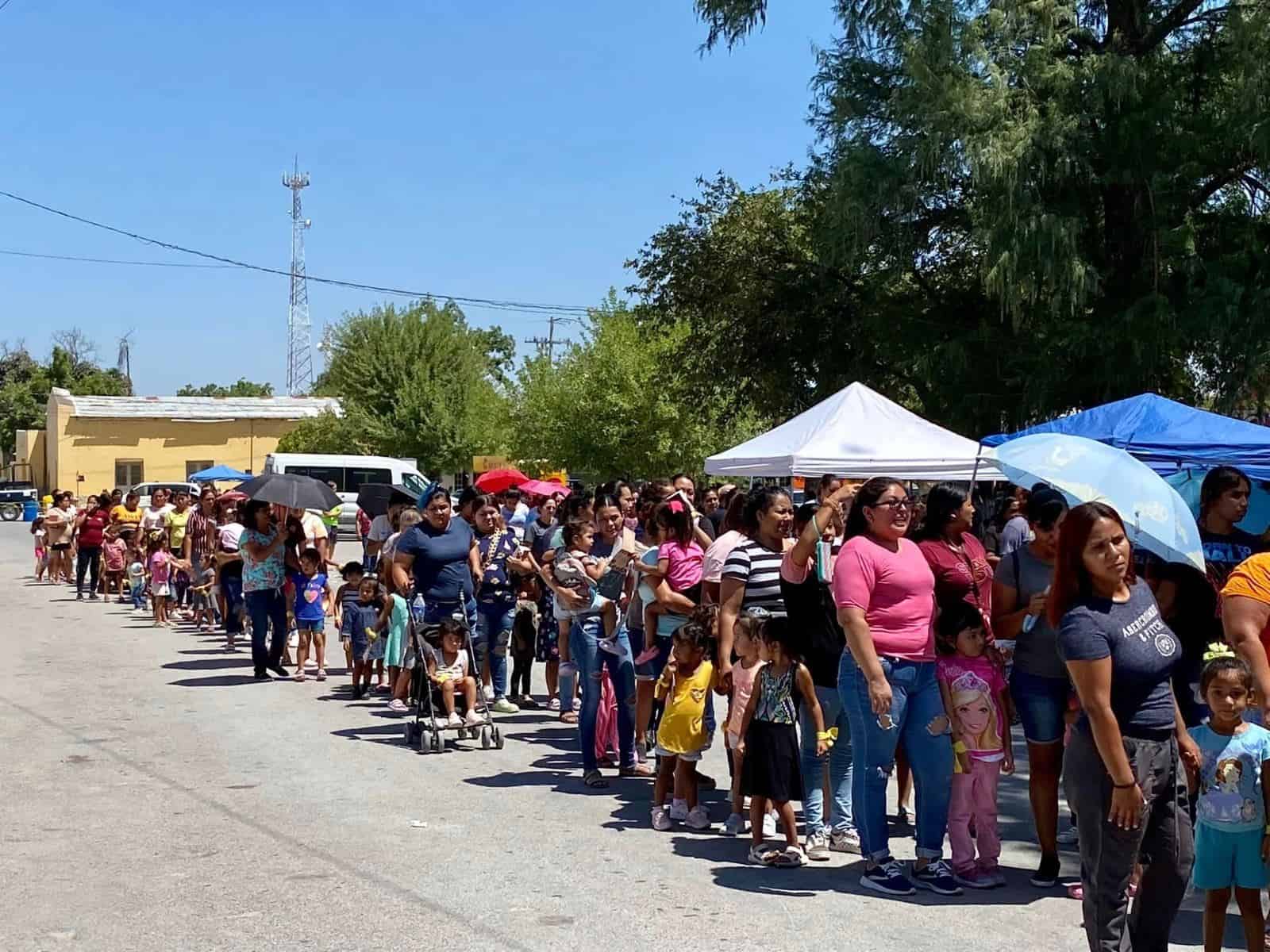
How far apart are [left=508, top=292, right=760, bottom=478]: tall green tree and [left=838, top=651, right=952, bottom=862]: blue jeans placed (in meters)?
33.3

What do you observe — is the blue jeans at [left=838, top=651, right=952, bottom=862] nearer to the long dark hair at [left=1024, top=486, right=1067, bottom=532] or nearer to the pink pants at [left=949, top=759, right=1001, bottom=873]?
the pink pants at [left=949, top=759, right=1001, bottom=873]

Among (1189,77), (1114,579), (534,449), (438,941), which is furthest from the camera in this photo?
(534,449)

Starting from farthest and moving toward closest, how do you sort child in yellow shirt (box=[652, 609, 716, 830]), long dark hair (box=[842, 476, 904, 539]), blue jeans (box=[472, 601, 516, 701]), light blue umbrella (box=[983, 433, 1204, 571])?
1. blue jeans (box=[472, 601, 516, 701])
2. child in yellow shirt (box=[652, 609, 716, 830])
3. long dark hair (box=[842, 476, 904, 539])
4. light blue umbrella (box=[983, 433, 1204, 571])

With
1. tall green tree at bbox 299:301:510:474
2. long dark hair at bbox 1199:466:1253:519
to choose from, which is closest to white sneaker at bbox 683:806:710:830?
long dark hair at bbox 1199:466:1253:519

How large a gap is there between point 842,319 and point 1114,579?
70.0 ft

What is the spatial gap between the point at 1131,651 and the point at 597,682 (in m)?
4.92

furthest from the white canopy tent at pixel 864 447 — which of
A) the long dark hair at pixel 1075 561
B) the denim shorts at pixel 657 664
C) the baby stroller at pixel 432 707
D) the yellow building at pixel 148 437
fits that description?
the yellow building at pixel 148 437

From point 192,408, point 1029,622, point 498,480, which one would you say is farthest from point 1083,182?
point 192,408

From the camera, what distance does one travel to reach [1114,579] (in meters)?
4.50

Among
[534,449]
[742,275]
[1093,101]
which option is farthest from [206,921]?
[534,449]

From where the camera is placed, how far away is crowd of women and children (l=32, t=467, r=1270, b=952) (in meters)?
4.61

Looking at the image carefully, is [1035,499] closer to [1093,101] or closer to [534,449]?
[1093,101]

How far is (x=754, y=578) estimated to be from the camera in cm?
745

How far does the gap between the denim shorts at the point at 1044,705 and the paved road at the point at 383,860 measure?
2.36 ft
